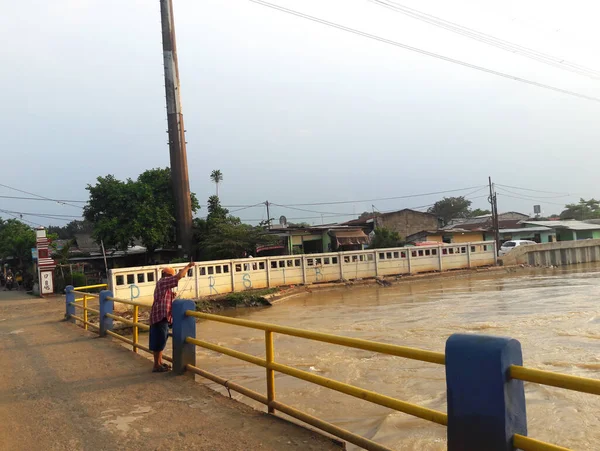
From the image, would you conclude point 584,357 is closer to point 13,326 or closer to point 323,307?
Result: point 323,307

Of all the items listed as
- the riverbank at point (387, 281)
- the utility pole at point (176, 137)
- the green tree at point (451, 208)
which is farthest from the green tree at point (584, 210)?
the utility pole at point (176, 137)

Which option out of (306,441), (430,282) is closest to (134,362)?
(306,441)

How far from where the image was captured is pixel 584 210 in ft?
233

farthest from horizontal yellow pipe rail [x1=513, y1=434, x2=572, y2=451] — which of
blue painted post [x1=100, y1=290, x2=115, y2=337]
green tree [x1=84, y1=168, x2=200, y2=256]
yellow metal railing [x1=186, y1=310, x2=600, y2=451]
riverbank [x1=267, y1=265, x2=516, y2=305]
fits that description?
green tree [x1=84, y1=168, x2=200, y2=256]

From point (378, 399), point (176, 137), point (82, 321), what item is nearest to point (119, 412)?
point (378, 399)

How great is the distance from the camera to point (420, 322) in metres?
15.9

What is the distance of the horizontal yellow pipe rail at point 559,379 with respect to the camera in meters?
2.46

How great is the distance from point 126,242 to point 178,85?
41.3ft

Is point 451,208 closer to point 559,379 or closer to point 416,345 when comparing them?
point 416,345

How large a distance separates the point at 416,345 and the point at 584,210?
231 ft

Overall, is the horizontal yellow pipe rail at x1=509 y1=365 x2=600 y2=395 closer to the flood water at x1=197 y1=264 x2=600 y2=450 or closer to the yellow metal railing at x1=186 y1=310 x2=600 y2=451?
the yellow metal railing at x1=186 y1=310 x2=600 y2=451

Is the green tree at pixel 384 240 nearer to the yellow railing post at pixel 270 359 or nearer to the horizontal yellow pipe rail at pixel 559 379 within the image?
the yellow railing post at pixel 270 359

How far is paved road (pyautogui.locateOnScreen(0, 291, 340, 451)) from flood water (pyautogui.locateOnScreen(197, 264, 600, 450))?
1882 millimetres

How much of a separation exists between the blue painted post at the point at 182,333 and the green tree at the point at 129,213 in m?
27.0
